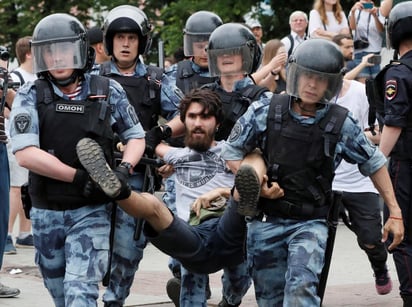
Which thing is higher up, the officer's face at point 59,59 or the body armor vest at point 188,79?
the officer's face at point 59,59

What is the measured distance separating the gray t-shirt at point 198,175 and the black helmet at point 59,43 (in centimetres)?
92

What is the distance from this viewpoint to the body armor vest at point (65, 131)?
6289 mm

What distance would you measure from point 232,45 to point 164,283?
9.21 ft

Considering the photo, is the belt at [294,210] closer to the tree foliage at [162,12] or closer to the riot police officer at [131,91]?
the riot police officer at [131,91]

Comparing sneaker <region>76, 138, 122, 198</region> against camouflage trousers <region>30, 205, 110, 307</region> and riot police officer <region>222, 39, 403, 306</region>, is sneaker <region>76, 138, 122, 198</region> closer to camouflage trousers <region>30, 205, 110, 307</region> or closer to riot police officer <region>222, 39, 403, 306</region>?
camouflage trousers <region>30, 205, 110, 307</region>

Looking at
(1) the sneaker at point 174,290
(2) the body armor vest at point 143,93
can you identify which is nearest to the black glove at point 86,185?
(2) the body armor vest at point 143,93

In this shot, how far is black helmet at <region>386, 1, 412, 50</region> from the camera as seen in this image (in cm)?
741

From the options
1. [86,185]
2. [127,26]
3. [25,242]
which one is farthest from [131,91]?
[25,242]

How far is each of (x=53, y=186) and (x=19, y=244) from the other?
534 cm

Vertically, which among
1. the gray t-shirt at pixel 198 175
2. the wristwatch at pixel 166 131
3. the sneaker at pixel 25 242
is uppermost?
the wristwatch at pixel 166 131

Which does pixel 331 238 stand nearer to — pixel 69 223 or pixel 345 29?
pixel 69 223

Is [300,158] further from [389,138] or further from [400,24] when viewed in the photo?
[400,24]

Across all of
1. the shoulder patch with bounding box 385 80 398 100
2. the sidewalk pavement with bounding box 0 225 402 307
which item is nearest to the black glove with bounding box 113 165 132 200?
the shoulder patch with bounding box 385 80 398 100

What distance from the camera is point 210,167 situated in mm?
6961
